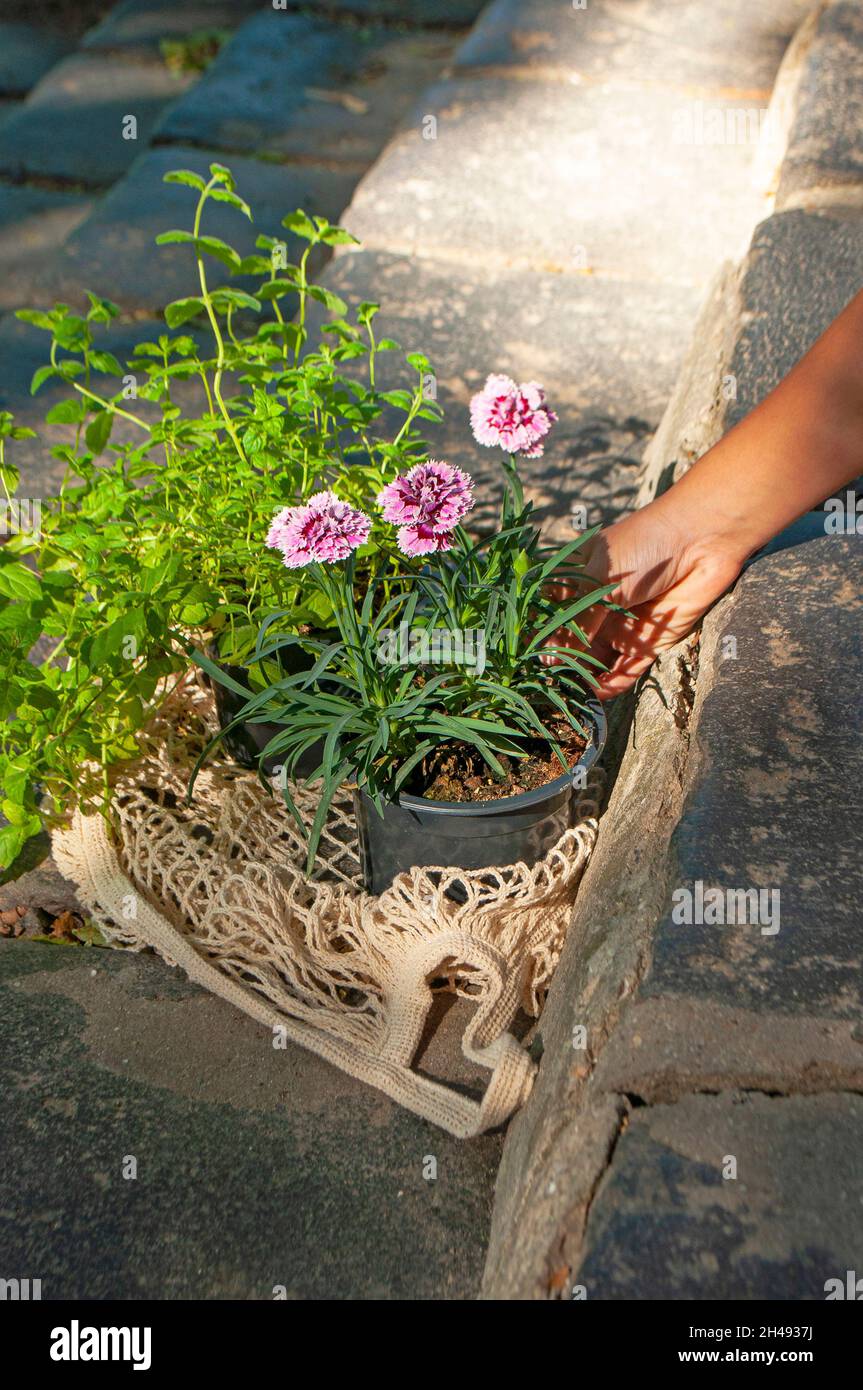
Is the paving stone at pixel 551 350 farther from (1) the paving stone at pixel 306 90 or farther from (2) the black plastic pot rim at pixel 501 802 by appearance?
(1) the paving stone at pixel 306 90

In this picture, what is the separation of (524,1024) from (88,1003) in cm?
63

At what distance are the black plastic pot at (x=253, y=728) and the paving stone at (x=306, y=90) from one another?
9.22 feet

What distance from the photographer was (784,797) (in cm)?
149

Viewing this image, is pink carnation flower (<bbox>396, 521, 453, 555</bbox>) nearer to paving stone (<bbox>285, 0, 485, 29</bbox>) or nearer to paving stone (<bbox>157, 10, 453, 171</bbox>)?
paving stone (<bbox>157, 10, 453, 171</bbox>)

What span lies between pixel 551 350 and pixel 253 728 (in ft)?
5.10

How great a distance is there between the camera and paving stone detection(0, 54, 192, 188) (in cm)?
442

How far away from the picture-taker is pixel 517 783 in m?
1.75

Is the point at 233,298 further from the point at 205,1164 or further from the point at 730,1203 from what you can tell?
the point at 730,1203

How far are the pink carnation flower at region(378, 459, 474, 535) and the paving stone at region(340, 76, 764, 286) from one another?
77.3 inches

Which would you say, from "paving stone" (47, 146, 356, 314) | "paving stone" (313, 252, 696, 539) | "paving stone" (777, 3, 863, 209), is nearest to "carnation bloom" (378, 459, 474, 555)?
"paving stone" (313, 252, 696, 539)

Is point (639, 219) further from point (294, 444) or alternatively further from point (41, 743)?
point (41, 743)

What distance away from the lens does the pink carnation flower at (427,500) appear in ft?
5.34
